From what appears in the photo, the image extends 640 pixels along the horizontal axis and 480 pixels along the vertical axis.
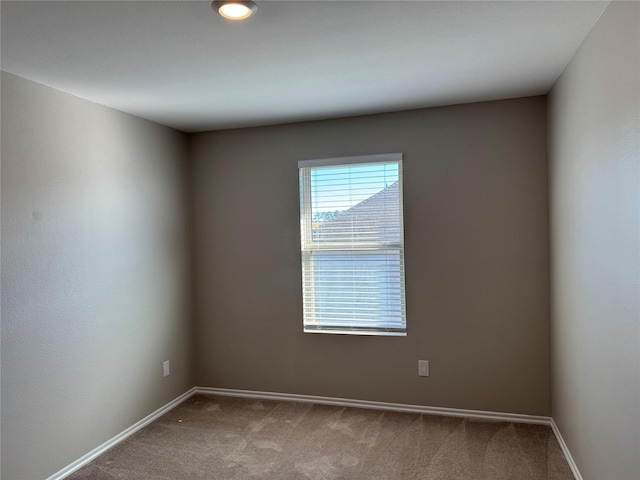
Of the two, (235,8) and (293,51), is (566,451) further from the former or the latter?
(235,8)

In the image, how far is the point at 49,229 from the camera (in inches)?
104

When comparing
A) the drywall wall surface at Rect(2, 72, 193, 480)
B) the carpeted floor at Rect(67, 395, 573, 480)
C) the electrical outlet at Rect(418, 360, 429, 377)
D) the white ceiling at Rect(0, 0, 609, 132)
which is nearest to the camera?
the white ceiling at Rect(0, 0, 609, 132)

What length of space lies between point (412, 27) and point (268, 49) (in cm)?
71

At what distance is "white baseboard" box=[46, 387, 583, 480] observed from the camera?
9.10 ft

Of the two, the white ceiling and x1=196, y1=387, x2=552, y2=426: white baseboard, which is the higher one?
the white ceiling

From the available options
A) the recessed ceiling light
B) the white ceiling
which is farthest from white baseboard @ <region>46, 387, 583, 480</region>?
the recessed ceiling light

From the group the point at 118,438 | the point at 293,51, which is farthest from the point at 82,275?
the point at 293,51

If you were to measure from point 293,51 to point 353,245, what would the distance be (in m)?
1.74

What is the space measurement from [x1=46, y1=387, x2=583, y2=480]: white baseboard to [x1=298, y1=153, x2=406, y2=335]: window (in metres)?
0.58

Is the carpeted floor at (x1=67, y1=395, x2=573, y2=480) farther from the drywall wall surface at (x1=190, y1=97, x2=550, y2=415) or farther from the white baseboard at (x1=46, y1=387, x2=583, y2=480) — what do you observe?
the drywall wall surface at (x1=190, y1=97, x2=550, y2=415)

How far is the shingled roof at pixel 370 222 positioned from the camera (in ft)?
11.4

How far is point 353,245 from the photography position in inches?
142

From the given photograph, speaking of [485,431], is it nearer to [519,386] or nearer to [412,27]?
[519,386]

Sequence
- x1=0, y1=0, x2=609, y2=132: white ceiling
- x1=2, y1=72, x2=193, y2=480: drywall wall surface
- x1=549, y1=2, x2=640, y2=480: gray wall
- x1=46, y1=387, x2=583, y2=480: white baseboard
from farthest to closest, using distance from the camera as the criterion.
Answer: x1=46, y1=387, x2=583, y2=480: white baseboard, x1=2, y1=72, x2=193, y2=480: drywall wall surface, x1=0, y1=0, x2=609, y2=132: white ceiling, x1=549, y1=2, x2=640, y2=480: gray wall
